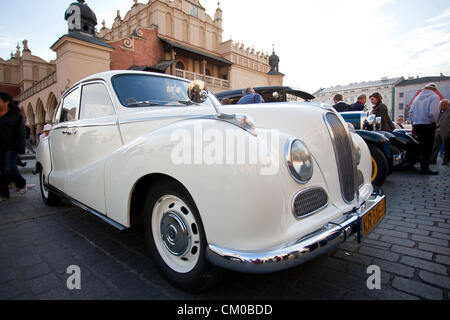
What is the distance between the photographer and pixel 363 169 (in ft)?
7.37

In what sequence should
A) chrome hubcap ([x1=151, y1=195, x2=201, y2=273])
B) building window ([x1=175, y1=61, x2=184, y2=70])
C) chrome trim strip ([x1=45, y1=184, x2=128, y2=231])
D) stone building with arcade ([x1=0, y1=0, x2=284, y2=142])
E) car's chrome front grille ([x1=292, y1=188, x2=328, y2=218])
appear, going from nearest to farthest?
1. car's chrome front grille ([x1=292, y1=188, x2=328, y2=218])
2. chrome hubcap ([x1=151, y1=195, x2=201, y2=273])
3. chrome trim strip ([x1=45, y1=184, x2=128, y2=231])
4. stone building with arcade ([x1=0, y1=0, x2=284, y2=142])
5. building window ([x1=175, y1=61, x2=184, y2=70])

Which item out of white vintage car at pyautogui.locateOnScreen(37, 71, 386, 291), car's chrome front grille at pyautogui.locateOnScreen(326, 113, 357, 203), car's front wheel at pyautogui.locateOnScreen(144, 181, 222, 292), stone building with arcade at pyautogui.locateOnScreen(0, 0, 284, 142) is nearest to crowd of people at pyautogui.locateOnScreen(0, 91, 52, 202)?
white vintage car at pyautogui.locateOnScreen(37, 71, 386, 291)

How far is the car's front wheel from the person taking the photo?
4.58 feet

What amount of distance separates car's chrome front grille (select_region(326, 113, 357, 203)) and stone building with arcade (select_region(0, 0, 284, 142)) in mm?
15762

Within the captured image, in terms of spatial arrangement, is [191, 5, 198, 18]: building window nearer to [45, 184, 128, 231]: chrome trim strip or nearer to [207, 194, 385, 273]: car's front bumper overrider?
[45, 184, 128, 231]: chrome trim strip

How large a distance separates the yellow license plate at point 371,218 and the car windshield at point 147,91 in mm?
1880

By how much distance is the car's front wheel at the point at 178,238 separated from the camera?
1.40m

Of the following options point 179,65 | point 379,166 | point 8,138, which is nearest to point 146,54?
point 179,65

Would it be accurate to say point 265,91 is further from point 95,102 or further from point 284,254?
point 284,254

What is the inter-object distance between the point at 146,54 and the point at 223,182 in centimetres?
2084

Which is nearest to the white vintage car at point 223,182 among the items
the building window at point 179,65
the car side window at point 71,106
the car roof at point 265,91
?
the car side window at point 71,106

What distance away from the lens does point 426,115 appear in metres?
4.84

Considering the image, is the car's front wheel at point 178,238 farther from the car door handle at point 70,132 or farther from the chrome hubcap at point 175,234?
the car door handle at point 70,132
